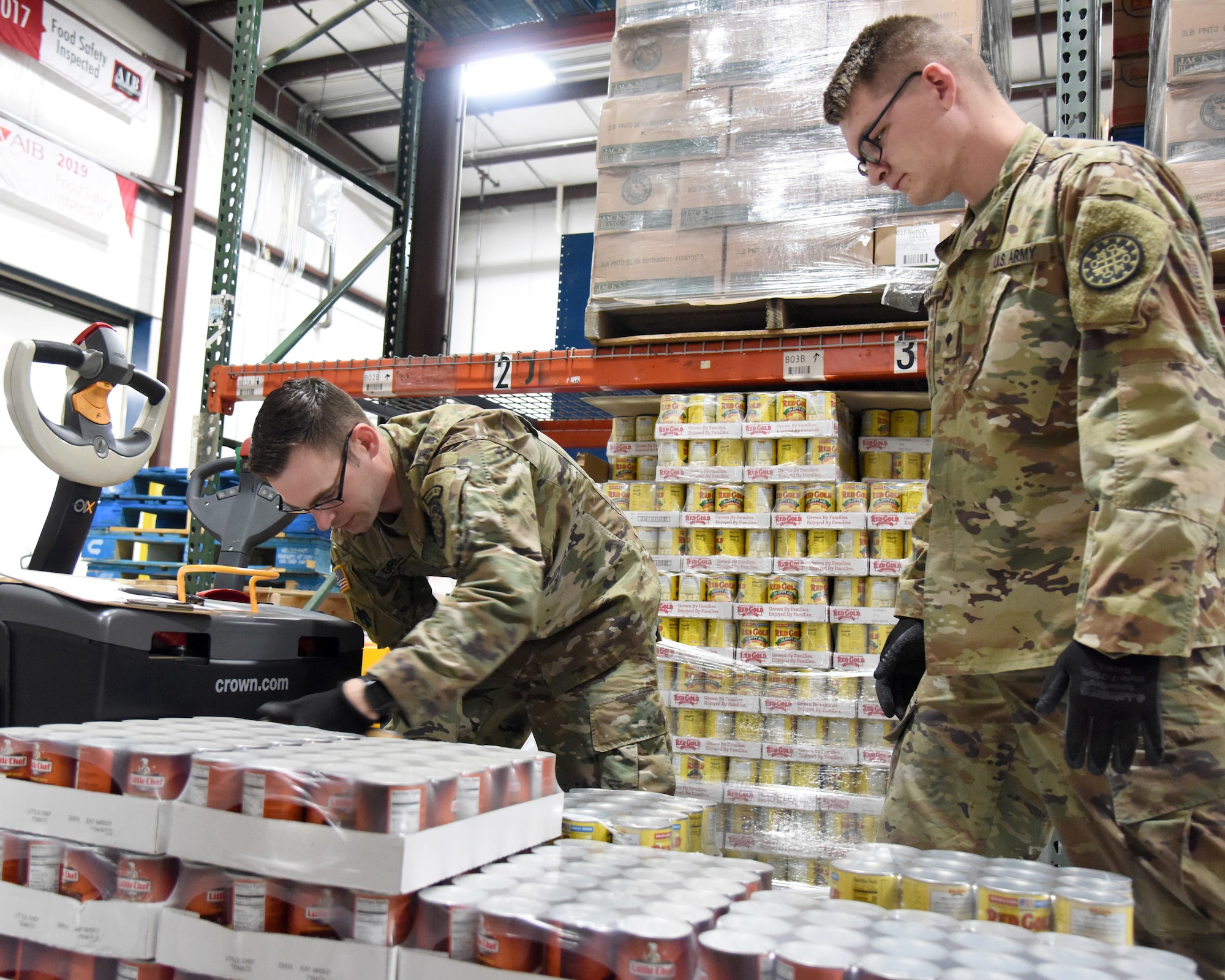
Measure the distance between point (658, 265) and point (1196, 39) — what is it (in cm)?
185

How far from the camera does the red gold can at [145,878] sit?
1099mm

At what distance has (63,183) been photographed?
29.8 ft

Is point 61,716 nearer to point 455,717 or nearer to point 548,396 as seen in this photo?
point 455,717

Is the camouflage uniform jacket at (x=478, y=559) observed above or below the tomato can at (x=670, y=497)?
below

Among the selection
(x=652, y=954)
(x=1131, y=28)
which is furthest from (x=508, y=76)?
(x=652, y=954)

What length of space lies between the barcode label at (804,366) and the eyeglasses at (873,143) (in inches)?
60.4

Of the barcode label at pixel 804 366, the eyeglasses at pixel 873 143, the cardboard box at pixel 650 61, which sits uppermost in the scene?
the cardboard box at pixel 650 61

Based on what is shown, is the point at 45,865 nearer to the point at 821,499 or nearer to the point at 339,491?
the point at 339,491

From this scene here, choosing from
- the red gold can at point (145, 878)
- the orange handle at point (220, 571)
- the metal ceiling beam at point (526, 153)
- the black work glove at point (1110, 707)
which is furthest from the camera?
the metal ceiling beam at point (526, 153)

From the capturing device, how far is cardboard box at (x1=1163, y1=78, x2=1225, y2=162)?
2965 mm

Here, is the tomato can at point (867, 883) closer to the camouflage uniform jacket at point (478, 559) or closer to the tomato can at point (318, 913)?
the tomato can at point (318, 913)

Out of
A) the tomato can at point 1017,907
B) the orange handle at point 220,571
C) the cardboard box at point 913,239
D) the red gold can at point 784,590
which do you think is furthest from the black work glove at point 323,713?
the cardboard box at point 913,239

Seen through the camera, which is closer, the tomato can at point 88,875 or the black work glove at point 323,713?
the tomato can at point 88,875

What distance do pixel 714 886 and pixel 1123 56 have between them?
4849 millimetres
